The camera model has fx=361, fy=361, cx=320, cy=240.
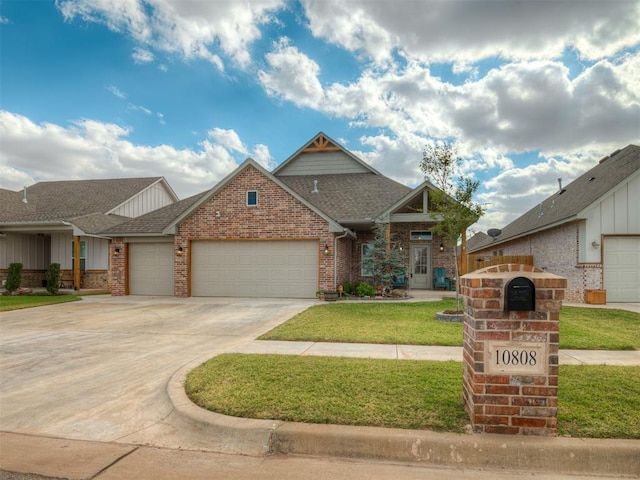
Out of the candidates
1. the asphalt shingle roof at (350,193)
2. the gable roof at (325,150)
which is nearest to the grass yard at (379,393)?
the asphalt shingle roof at (350,193)

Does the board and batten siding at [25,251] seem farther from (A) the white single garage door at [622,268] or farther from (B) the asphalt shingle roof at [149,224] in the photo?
(A) the white single garage door at [622,268]

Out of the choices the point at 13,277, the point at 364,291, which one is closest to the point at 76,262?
the point at 13,277

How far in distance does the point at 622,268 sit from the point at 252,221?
13.9m

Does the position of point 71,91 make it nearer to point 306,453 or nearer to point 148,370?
point 148,370

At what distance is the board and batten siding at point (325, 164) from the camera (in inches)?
803

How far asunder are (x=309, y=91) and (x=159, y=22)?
692 cm

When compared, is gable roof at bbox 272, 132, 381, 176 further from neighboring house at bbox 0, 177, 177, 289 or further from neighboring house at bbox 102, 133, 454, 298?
neighboring house at bbox 0, 177, 177, 289

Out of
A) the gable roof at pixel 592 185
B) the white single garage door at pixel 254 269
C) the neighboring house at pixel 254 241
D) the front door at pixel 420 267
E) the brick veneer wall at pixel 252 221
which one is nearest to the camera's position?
the gable roof at pixel 592 185

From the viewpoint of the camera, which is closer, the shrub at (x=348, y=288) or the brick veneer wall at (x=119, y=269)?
the shrub at (x=348, y=288)

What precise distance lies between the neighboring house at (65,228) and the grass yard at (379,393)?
49.2 ft

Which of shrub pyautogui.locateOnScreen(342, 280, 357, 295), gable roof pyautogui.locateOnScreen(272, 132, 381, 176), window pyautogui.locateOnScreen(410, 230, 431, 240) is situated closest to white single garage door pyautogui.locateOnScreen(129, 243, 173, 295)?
shrub pyautogui.locateOnScreen(342, 280, 357, 295)

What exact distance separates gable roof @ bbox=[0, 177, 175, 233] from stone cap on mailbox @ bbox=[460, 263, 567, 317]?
61.7 feet

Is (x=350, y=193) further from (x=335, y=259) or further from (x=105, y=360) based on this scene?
(x=105, y=360)

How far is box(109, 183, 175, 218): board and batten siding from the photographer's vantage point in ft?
73.3
